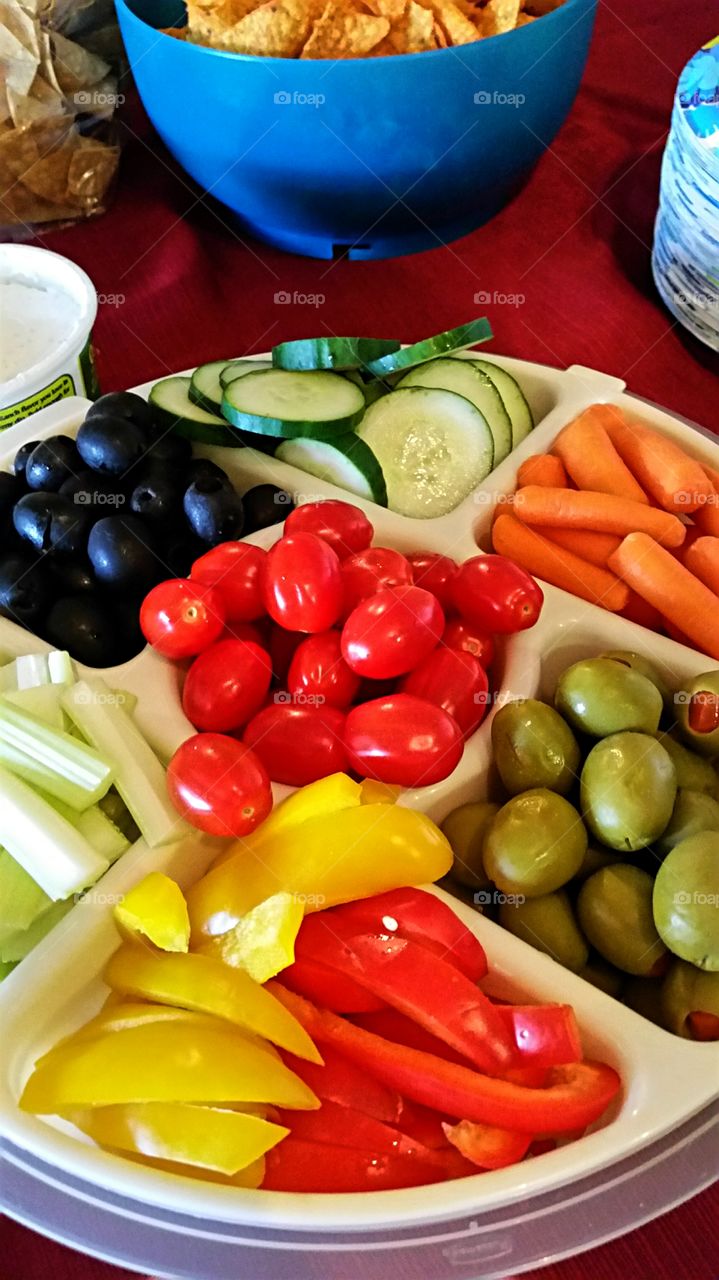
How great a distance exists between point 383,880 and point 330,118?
40.9 inches

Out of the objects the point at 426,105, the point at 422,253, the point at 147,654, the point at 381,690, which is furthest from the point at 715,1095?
the point at 422,253

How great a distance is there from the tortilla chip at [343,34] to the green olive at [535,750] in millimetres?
959

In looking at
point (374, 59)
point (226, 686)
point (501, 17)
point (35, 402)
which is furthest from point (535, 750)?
point (501, 17)

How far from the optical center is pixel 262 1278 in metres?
0.71

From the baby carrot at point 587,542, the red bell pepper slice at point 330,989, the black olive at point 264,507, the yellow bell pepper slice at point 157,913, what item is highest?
the black olive at point 264,507

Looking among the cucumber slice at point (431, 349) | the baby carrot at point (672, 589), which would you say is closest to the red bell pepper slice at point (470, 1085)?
the baby carrot at point (672, 589)

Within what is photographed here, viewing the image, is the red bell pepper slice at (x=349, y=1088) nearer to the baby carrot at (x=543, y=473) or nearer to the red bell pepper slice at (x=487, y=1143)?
the red bell pepper slice at (x=487, y=1143)

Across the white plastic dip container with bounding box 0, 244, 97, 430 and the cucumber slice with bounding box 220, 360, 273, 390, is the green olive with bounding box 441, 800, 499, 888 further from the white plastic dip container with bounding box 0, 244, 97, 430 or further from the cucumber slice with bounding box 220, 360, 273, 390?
the white plastic dip container with bounding box 0, 244, 97, 430

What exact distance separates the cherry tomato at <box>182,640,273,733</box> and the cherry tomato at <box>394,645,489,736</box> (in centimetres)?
16

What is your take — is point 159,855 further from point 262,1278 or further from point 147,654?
point 262,1278

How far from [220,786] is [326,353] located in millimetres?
666

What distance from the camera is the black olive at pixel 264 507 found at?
1270 mm

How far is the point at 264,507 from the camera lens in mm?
1271

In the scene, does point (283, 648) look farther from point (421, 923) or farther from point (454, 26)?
point (454, 26)
